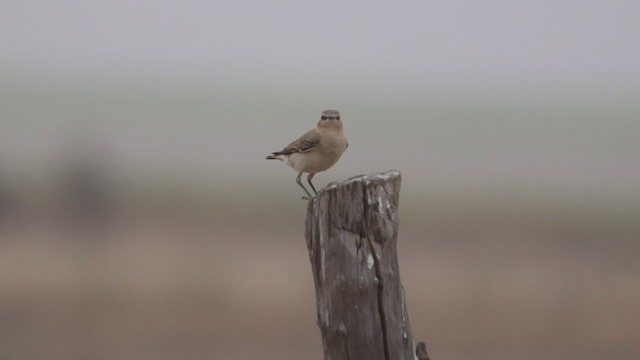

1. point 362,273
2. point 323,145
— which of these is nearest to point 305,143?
point 323,145

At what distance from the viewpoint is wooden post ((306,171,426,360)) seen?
3.54 meters

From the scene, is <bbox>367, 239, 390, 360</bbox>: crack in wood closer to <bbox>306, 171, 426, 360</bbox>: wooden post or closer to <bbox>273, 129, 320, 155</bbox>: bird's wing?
<bbox>306, 171, 426, 360</bbox>: wooden post

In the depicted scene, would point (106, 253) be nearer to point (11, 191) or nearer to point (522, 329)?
point (11, 191)

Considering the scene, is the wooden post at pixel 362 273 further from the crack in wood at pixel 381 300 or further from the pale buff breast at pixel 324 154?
the pale buff breast at pixel 324 154

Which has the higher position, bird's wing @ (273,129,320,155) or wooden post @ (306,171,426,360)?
bird's wing @ (273,129,320,155)

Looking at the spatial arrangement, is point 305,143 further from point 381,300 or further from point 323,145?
point 381,300

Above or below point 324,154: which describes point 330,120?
above

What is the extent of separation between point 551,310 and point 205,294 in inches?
185

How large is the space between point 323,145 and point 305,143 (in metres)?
0.11

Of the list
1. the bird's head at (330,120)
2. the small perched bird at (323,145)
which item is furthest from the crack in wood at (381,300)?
the bird's head at (330,120)

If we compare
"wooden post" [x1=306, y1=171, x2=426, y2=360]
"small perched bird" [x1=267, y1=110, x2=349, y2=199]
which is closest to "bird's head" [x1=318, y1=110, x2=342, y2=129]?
Result: "small perched bird" [x1=267, y1=110, x2=349, y2=199]

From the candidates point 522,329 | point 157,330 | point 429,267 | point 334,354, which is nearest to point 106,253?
point 157,330

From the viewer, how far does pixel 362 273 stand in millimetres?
3553

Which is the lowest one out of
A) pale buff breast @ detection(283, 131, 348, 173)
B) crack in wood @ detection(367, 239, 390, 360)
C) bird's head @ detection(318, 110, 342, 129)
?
crack in wood @ detection(367, 239, 390, 360)
